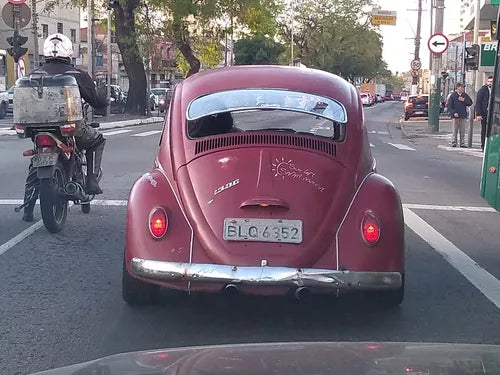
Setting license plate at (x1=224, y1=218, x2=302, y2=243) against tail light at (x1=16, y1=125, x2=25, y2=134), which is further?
tail light at (x1=16, y1=125, x2=25, y2=134)

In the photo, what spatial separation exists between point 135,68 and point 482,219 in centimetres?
3055

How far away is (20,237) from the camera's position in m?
8.38

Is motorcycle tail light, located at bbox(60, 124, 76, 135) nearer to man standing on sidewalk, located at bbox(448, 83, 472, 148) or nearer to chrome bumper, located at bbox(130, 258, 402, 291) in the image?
chrome bumper, located at bbox(130, 258, 402, 291)

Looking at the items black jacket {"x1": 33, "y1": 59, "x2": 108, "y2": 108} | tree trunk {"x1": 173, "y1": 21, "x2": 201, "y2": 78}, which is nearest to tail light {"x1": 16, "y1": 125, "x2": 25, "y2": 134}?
black jacket {"x1": 33, "y1": 59, "x2": 108, "y2": 108}

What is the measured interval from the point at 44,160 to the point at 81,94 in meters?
0.97

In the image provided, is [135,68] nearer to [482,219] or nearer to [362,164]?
[482,219]

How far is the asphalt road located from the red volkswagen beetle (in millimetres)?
297

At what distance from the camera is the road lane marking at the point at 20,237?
7914mm

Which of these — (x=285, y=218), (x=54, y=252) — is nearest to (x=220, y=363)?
(x=285, y=218)

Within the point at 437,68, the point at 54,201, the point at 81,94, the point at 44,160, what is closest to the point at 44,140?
the point at 44,160

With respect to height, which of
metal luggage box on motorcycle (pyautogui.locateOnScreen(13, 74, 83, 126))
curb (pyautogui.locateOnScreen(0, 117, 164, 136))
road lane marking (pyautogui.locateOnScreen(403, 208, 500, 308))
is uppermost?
metal luggage box on motorcycle (pyautogui.locateOnScreen(13, 74, 83, 126))

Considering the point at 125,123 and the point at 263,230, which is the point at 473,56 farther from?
the point at 263,230

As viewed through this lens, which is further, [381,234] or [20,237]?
[20,237]

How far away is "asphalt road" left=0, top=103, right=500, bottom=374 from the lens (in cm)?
521
